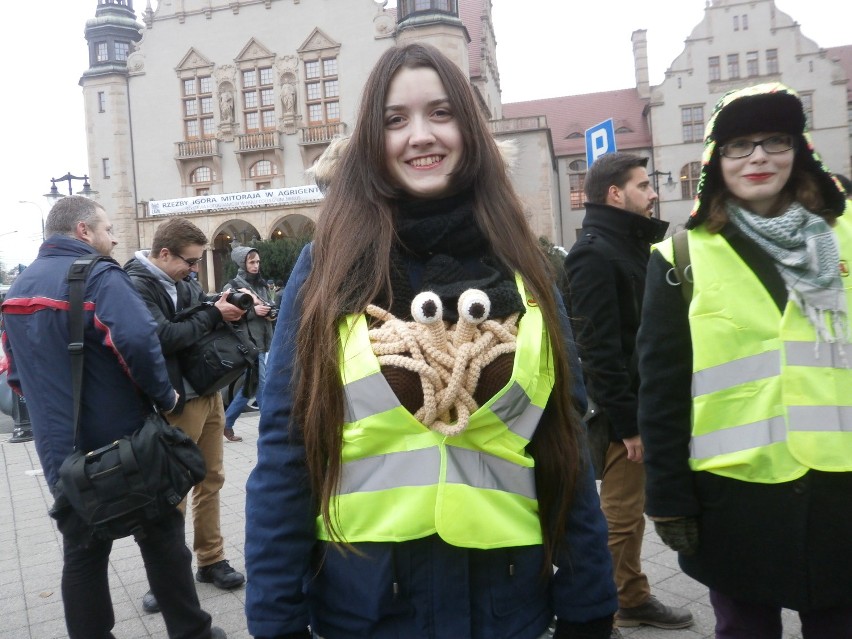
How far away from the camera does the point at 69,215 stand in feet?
10.6

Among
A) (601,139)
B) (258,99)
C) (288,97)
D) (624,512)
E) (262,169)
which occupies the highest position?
(258,99)

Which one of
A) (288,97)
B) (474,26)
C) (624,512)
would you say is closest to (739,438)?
(624,512)

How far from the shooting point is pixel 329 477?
1.55m

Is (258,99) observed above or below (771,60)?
below

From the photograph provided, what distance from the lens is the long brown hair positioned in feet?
5.11

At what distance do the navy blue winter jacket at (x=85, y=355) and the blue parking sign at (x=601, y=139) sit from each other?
15.3 ft

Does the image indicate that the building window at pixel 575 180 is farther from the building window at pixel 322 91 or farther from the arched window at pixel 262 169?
the arched window at pixel 262 169

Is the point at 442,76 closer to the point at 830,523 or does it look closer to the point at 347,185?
the point at 347,185

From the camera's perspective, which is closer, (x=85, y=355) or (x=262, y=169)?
(x=85, y=355)

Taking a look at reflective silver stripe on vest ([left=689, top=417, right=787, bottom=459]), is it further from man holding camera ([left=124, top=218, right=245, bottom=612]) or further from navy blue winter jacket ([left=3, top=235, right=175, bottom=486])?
man holding camera ([left=124, top=218, right=245, bottom=612])

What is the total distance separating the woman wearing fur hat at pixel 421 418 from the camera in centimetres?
150

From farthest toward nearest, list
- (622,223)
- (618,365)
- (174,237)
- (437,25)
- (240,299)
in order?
(437,25), (240,299), (174,237), (622,223), (618,365)

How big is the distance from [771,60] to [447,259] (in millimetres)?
49411

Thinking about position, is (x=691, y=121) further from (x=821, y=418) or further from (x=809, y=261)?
(x=821, y=418)
